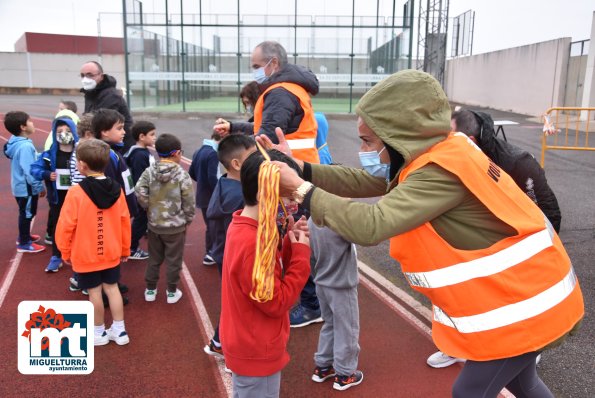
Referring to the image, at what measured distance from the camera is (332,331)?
346 centimetres

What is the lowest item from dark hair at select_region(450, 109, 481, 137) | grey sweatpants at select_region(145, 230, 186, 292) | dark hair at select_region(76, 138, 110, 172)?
grey sweatpants at select_region(145, 230, 186, 292)

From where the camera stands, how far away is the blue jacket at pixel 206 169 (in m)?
5.04

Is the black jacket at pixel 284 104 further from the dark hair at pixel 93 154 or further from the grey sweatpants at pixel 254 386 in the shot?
the grey sweatpants at pixel 254 386

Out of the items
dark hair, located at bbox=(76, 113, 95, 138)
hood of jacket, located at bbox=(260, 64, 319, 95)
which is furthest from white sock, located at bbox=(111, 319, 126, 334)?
hood of jacket, located at bbox=(260, 64, 319, 95)

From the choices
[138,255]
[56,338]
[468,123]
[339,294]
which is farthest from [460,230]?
[138,255]

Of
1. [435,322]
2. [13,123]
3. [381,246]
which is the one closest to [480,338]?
[435,322]

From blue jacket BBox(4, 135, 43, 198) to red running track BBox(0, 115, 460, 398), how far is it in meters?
0.99

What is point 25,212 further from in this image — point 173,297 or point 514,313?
point 514,313

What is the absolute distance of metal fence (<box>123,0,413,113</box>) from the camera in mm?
22312

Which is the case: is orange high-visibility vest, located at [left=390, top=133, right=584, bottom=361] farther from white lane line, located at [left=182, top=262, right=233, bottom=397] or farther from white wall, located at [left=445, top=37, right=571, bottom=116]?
white wall, located at [left=445, top=37, right=571, bottom=116]

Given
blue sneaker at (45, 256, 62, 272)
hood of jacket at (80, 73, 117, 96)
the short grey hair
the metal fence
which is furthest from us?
the metal fence

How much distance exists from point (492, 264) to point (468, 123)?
1768 millimetres

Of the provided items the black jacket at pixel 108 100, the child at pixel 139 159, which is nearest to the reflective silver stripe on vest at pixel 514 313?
the child at pixel 139 159

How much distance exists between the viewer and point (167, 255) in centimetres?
471
